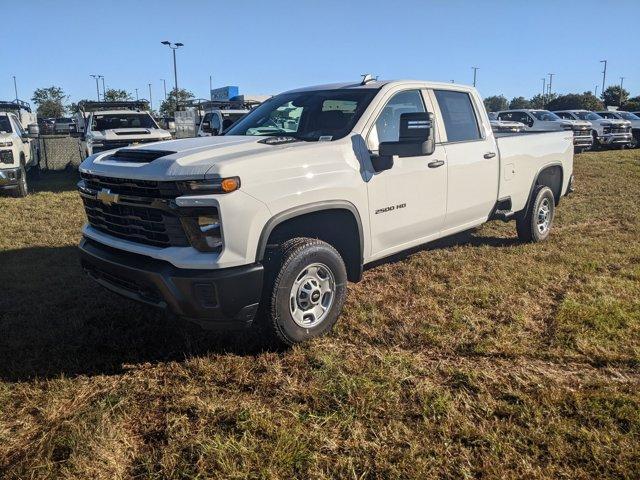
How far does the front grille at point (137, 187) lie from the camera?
312cm

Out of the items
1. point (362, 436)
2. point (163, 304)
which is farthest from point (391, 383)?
point (163, 304)

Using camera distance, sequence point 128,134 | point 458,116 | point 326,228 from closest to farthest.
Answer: point 326,228 → point 458,116 → point 128,134

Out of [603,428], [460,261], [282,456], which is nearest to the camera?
[282,456]

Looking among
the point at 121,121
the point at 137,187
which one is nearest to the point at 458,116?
the point at 137,187

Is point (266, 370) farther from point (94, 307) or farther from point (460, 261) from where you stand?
point (460, 261)

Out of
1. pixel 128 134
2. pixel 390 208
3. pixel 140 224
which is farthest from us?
pixel 128 134

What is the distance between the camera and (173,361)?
11.7 ft

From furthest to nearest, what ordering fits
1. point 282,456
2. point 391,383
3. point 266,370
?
point 266,370 → point 391,383 → point 282,456

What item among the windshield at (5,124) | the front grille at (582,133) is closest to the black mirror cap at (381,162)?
the windshield at (5,124)

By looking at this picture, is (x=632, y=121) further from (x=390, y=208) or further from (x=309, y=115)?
(x=390, y=208)

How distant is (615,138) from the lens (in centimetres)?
2061

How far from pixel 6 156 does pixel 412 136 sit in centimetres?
904

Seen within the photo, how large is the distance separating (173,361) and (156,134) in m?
9.37

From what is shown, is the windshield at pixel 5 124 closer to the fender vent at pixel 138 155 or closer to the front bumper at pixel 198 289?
the fender vent at pixel 138 155
